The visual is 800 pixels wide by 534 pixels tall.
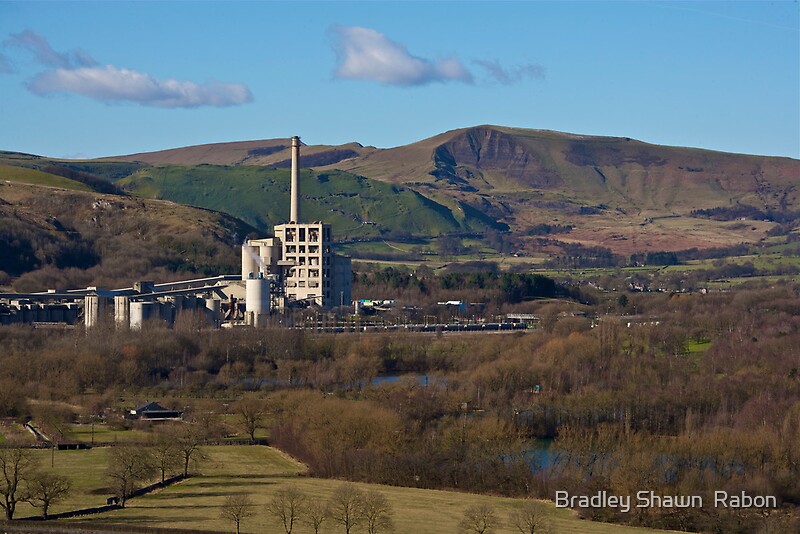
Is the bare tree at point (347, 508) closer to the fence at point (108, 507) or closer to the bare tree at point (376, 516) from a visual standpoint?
the bare tree at point (376, 516)

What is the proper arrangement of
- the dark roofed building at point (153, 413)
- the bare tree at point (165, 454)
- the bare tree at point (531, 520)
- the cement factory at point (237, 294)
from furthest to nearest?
1. the cement factory at point (237, 294)
2. the dark roofed building at point (153, 413)
3. the bare tree at point (165, 454)
4. the bare tree at point (531, 520)

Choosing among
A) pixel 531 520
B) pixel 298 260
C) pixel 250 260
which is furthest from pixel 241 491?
pixel 298 260

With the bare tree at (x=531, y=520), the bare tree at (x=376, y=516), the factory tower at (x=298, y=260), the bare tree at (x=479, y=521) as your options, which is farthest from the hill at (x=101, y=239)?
the bare tree at (x=531, y=520)

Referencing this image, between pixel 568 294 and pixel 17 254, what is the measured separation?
39.3m

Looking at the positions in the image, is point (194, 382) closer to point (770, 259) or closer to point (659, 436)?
point (659, 436)

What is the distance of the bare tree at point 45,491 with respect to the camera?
3756 centimetres

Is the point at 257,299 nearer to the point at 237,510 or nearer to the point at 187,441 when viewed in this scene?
the point at 187,441

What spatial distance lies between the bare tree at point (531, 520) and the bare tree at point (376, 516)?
9.76 ft

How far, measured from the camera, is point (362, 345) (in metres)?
74.3

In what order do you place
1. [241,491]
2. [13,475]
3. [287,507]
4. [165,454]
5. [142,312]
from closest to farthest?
[287,507]
[13,475]
[241,491]
[165,454]
[142,312]

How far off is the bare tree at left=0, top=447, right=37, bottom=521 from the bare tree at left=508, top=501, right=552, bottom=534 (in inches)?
474

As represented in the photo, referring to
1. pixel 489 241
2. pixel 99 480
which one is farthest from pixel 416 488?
pixel 489 241

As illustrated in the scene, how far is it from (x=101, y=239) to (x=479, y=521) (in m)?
78.7

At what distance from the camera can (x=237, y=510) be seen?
119 ft
